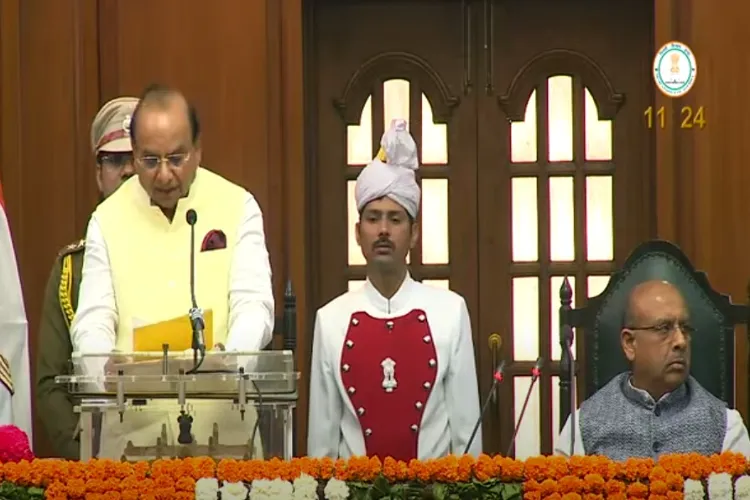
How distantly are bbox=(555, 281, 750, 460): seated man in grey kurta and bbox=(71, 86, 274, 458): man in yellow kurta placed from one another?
100 centimetres

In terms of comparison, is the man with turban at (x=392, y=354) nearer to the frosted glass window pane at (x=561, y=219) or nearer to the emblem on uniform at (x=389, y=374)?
the emblem on uniform at (x=389, y=374)

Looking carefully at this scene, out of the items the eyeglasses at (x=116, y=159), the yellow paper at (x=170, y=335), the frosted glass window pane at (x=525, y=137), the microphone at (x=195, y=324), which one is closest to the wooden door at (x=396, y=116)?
the frosted glass window pane at (x=525, y=137)

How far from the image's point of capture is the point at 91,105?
6.21 meters

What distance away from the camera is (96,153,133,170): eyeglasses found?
205 inches

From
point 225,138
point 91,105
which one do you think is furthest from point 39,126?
point 225,138

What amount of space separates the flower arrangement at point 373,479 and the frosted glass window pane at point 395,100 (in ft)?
8.71

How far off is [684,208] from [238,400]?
2657 millimetres

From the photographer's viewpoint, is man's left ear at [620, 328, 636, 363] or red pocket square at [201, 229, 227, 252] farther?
man's left ear at [620, 328, 636, 363]

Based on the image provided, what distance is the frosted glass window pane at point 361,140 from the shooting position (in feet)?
21.1

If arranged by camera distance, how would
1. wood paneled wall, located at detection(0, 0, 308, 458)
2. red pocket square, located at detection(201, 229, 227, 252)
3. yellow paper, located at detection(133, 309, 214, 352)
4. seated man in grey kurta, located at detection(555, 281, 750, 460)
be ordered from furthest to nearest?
wood paneled wall, located at detection(0, 0, 308, 458), seated man in grey kurta, located at detection(555, 281, 750, 460), red pocket square, located at detection(201, 229, 227, 252), yellow paper, located at detection(133, 309, 214, 352)

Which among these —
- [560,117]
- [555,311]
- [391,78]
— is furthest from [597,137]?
[391,78]

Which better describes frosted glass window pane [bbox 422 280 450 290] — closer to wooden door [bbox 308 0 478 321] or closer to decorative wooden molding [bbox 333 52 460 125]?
wooden door [bbox 308 0 478 321]

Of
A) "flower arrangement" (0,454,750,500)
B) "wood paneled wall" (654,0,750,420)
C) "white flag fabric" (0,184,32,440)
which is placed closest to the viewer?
"flower arrangement" (0,454,750,500)

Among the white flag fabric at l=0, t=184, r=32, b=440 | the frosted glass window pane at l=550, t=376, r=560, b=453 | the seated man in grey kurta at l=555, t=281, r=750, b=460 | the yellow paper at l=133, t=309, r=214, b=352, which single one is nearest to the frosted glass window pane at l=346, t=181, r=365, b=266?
the frosted glass window pane at l=550, t=376, r=560, b=453
